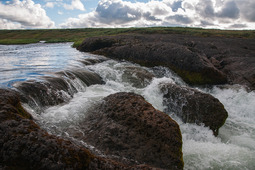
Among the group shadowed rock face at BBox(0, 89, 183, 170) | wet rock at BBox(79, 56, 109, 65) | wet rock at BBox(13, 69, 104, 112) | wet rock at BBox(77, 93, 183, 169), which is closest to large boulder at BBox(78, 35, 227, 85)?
wet rock at BBox(79, 56, 109, 65)

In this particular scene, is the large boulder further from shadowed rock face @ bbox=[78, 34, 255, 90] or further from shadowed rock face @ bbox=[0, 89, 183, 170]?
shadowed rock face @ bbox=[0, 89, 183, 170]

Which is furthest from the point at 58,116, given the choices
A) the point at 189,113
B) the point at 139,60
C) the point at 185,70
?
the point at 139,60

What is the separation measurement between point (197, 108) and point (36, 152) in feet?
21.1

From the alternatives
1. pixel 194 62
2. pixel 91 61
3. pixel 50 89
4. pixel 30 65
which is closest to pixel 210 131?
pixel 50 89

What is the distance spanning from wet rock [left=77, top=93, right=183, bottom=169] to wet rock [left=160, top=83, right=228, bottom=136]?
279 centimetres

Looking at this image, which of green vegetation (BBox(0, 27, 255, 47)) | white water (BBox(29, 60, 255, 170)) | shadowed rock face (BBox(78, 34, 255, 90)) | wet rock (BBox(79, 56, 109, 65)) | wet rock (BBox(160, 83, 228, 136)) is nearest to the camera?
white water (BBox(29, 60, 255, 170))

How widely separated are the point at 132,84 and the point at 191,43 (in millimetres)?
14226

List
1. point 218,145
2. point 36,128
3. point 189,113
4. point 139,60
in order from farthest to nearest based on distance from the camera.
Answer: point 139,60 < point 189,113 < point 218,145 < point 36,128

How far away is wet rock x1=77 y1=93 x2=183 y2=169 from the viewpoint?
15.3 ft

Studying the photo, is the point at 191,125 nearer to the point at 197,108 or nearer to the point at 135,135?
the point at 197,108

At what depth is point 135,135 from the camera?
515 centimetres

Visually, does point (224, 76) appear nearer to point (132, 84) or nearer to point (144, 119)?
point (132, 84)

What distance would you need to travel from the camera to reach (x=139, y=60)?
16859mm

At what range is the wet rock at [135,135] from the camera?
4.65 meters
